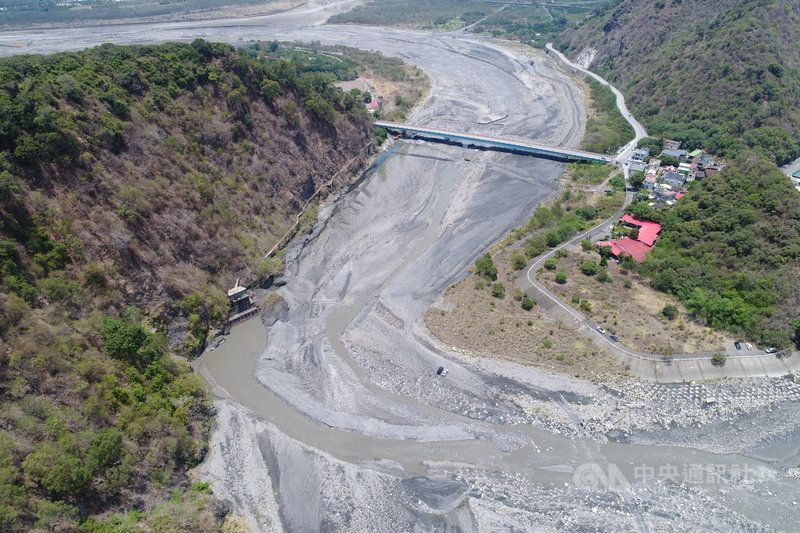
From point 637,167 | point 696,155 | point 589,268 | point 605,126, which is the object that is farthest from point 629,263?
point 605,126

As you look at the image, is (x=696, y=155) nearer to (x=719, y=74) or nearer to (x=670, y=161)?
(x=670, y=161)

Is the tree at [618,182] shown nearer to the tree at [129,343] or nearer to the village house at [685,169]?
the village house at [685,169]

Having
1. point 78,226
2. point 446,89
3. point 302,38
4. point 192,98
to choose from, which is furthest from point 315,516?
point 302,38

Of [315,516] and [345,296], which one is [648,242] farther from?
[315,516]

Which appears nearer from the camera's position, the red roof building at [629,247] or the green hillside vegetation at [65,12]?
the red roof building at [629,247]

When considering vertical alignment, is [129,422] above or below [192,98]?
below

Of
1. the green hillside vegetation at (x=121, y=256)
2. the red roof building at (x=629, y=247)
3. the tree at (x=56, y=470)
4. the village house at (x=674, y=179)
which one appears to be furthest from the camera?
the village house at (x=674, y=179)

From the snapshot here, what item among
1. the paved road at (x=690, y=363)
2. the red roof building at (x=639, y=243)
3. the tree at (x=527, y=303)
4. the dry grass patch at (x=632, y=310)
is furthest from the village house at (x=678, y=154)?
the tree at (x=527, y=303)
